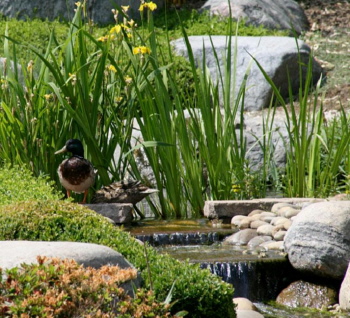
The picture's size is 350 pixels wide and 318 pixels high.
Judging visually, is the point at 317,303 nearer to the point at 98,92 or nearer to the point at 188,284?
the point at 188,284

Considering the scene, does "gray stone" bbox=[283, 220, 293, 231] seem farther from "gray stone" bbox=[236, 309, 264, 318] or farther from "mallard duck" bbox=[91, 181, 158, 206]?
"gray stone" bbox=[236, 309, 264, 318]

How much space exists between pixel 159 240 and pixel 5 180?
4.22 ft

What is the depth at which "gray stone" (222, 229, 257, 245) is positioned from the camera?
19.7ft

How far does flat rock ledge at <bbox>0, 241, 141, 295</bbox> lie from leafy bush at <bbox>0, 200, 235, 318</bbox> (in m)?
0.27

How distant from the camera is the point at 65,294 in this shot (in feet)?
8.35

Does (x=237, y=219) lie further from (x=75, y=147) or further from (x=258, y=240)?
(x=75, y=147)

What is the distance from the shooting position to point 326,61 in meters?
12.9

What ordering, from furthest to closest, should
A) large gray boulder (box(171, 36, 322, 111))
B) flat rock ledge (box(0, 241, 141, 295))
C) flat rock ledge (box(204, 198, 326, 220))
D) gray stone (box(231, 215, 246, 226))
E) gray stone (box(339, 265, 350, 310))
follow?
large gray boulder (box(171, 36, 322, 111)), flat rock ledge (box(204, 198, 326, 220)), gray stone (box(231, 215, 246, 226)), gray stone (box(339, 265, 350, 310)), flat rock ledge (box(0, 241, 141, 295))

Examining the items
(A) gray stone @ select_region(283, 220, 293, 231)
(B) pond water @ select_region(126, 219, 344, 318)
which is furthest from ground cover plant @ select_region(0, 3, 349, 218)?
(A) gray stone @ select_region(283, 220, 293, 231)

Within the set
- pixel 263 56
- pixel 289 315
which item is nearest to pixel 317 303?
pixel 289 315

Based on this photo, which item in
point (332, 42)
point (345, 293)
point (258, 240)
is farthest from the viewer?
point (332, 42)

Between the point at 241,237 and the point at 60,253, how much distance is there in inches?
125

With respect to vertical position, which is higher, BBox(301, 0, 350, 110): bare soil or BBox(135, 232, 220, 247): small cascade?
BBox(301, 0, 350, 110): bare soil

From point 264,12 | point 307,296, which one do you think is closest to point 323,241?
point 307,296
